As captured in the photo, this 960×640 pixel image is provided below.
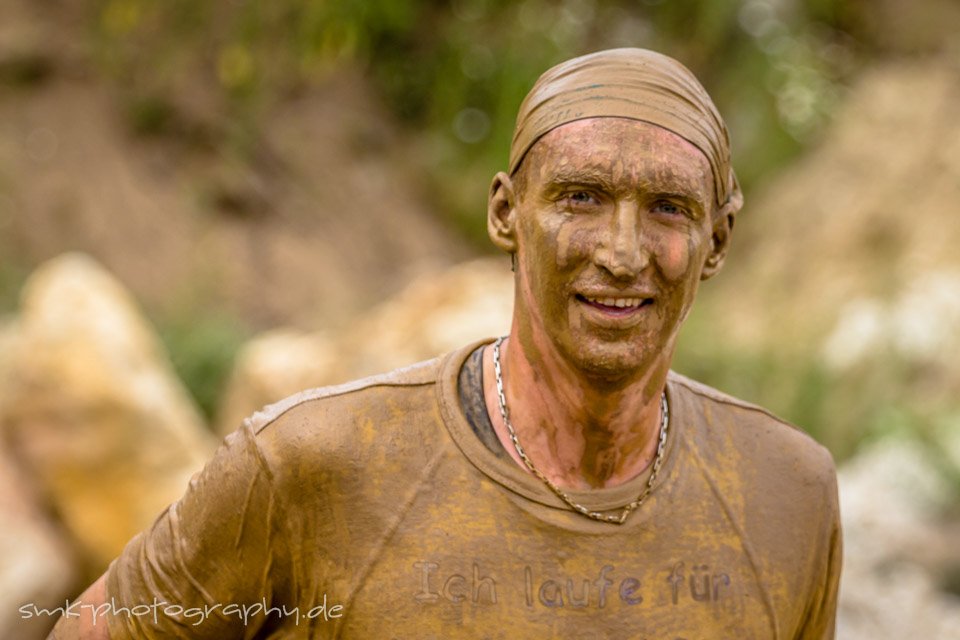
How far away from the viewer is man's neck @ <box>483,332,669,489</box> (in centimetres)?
261

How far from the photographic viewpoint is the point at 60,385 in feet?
20.8

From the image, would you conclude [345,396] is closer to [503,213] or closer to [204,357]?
[503,213]

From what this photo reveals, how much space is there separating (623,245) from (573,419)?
37 cm

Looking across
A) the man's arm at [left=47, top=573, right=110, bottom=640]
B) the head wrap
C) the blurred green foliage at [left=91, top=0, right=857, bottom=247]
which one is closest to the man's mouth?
the head wrap

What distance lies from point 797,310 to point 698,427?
7.81 metres

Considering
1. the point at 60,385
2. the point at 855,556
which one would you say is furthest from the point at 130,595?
the point at 855,556

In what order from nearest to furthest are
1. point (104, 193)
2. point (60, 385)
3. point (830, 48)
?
point (60, 385) → point (104, 193) → point (830, 48)

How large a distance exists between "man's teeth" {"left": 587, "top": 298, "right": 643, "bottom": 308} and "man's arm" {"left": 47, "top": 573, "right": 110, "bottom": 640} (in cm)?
105

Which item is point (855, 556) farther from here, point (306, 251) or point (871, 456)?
point (306, 251)

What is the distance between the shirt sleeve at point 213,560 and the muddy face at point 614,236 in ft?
1.98

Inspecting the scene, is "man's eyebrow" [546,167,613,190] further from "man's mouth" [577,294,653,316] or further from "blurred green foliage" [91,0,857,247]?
"blurred green foliage" [91,0,857,247]

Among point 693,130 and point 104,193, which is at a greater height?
point 693,130

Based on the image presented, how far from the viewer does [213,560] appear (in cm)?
260

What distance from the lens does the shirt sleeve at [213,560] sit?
8.45ft
